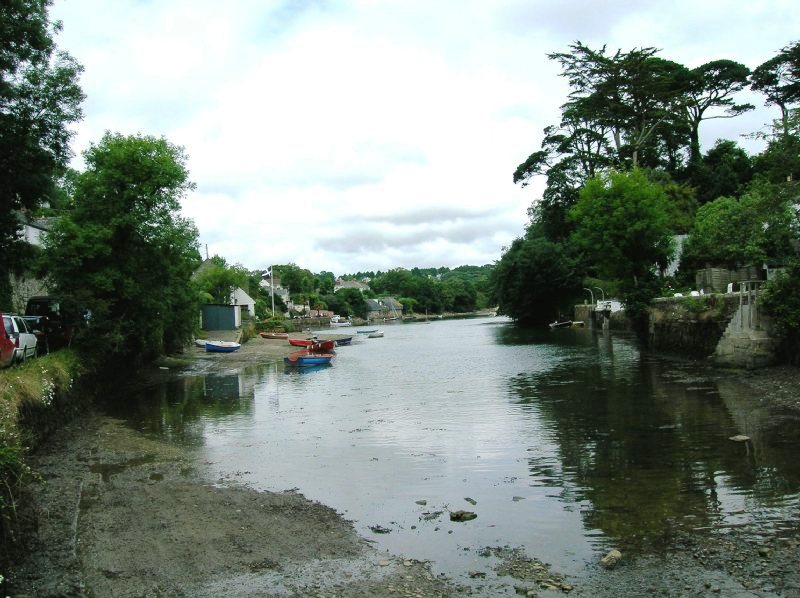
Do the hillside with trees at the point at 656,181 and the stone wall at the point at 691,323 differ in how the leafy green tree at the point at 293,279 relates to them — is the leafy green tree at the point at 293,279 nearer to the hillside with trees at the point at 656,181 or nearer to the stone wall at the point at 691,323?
the hillside with trees at the point at 656,181

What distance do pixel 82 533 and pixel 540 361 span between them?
30667mm

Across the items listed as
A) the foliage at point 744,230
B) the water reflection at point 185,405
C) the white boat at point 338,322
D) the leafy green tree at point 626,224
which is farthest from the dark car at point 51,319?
the white boat at point 338,322

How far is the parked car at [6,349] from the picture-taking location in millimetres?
16609

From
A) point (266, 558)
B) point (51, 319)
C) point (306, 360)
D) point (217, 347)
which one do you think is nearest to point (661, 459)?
point (266, 558)

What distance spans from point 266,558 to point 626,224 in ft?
121

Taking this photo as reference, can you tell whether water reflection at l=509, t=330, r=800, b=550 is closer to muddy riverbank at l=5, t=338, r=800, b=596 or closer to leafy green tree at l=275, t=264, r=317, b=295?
muddy riverbank at l=5, t=338, r=800, b=596

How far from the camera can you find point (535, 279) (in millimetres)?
79875

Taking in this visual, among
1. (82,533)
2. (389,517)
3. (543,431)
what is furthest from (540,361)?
(82,533)

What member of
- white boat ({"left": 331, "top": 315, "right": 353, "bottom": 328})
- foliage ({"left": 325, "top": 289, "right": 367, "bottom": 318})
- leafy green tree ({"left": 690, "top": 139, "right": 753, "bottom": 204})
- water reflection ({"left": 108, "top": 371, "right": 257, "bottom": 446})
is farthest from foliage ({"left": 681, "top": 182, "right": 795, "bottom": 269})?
foliage ({"left": 325, "top": 289, "right": 367, "bottom": 318})

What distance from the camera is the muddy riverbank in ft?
24.4

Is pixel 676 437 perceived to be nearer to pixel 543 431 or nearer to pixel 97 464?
pixel 543 431

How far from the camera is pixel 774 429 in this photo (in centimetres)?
1522

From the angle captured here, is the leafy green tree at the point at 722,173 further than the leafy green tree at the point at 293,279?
No

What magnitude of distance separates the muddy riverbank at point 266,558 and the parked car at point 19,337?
771 cm
